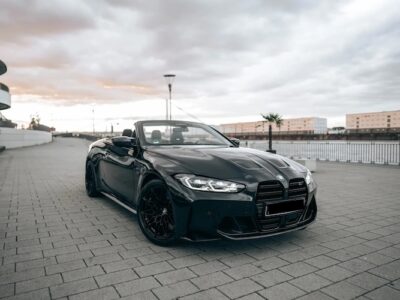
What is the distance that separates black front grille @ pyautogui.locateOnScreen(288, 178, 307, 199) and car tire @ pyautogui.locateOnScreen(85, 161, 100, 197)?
3.99 metres

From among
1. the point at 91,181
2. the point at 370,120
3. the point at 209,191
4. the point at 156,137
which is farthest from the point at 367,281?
the point at 370,120

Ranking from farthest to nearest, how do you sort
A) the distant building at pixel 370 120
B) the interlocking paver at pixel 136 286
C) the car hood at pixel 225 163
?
the distant building at pixel 370 120, the car hood at pixel 225 163, the interlocking paver at pixel 136 286

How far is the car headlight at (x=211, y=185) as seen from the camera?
10.5 feet

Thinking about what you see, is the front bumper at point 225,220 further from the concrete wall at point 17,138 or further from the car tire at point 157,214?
the concrete wall at point 17,138

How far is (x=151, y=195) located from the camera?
12.4 feet

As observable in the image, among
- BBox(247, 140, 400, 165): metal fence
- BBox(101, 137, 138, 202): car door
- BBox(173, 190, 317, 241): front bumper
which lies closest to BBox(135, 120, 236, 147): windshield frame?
BBox(101, 137, 138, 202): car door

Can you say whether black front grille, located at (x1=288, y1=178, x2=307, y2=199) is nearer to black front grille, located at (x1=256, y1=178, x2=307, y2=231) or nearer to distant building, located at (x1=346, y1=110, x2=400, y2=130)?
black front grille, located at (x1=256, y1=178, x2=307, y2=231)

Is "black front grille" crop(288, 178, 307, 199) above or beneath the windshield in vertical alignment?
beneath

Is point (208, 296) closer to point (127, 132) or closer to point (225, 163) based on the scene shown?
point (225, 163)

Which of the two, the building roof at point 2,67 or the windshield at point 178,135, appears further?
the building roof at point 2,67

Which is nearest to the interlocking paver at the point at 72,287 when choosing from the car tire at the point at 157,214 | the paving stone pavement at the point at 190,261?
the paving stone pavement at the point at 190,261

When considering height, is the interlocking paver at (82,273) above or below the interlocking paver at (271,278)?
above

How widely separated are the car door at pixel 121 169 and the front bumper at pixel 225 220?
4.23 feet

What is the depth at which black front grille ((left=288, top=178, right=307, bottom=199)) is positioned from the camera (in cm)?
346
